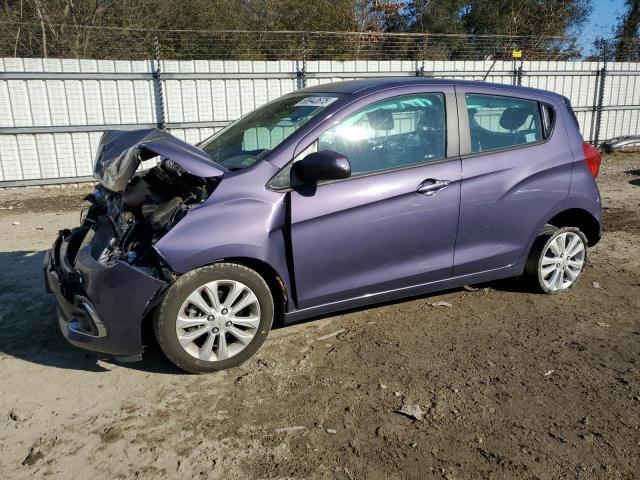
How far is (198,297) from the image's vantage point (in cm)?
333

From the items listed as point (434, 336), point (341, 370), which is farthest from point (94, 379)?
point (434, 336)

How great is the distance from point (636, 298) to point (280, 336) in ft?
9.80

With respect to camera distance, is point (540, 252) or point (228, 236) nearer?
point (228, 236)

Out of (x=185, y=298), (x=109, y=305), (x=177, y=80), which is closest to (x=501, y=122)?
(x=185, y=298)

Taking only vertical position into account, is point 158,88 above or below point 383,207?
above

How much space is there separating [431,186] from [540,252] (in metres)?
1.28

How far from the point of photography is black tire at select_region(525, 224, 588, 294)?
453cm

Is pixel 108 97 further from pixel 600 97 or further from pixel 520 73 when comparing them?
pixel 600 97

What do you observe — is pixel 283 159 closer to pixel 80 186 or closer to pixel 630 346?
pixel 630 346

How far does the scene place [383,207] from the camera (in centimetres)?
375

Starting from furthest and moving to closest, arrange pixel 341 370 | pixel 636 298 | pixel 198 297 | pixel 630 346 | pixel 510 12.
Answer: pixel 510 12 < pixel 636 298 < pixel 630 346 < pixel 341 370 < pixel 198 297

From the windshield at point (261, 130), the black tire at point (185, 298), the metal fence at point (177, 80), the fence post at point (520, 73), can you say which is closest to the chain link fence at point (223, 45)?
the metal fence at point (177, 80)

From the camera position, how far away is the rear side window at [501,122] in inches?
165

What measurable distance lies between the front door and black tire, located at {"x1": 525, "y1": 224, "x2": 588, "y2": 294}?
90 cm
